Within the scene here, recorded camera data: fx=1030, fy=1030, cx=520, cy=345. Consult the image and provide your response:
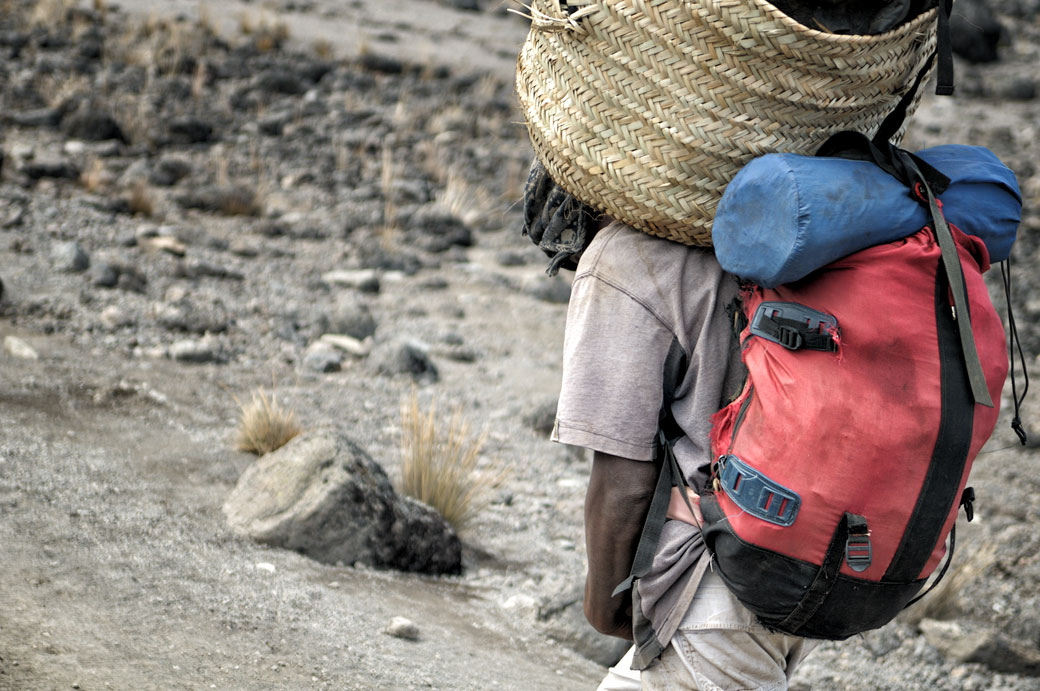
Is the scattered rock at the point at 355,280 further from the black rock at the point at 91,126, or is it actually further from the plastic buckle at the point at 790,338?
the plastic buckle at the point at 790,338

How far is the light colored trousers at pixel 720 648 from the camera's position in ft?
5.85

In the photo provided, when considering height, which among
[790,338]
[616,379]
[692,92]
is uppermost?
[692,92]

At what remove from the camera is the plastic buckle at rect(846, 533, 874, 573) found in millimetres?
1576

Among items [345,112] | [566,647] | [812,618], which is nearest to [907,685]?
[566,647]

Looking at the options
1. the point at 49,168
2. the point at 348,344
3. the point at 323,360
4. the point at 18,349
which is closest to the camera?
the point at 18,349

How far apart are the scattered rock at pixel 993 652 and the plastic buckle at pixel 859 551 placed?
2619mm

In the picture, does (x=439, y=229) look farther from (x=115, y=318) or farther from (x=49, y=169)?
(x=115, y=318)

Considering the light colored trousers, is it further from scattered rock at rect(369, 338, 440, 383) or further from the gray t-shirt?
scattered rock at rect(369, 338, 440, 383)

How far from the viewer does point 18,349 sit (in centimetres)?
516

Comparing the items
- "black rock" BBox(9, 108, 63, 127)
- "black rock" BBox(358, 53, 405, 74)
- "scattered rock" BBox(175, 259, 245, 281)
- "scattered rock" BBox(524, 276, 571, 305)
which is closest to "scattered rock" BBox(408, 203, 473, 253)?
"scattered rock" BBox(524, 276, 571, 305)

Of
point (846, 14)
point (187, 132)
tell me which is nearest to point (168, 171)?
point (187, 132)

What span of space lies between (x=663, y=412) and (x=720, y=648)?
0.42 meters

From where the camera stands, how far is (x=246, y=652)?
2.88 meters

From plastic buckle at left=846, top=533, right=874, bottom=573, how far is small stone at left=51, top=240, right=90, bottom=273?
6.14 metres
